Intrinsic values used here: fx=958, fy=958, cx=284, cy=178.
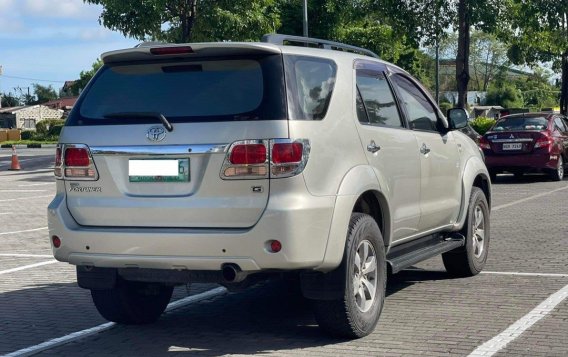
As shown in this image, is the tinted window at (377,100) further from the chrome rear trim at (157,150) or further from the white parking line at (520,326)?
the white parking line at (520,326)

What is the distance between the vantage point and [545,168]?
68.6 feet

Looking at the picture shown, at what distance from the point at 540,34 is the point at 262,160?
94.2 ft

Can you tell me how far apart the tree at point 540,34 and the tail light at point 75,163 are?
957 inches

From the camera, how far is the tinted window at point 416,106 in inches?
297

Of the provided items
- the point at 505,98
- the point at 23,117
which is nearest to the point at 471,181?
the point at 505,98

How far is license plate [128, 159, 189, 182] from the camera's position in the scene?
5796mm

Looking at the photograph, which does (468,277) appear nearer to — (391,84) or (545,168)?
(391,84)

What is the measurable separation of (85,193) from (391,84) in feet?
8.33

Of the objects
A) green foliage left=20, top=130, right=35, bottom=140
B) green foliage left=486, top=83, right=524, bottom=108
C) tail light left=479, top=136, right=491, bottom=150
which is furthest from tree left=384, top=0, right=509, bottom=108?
green foliage left=486, top=83, right=524, bottom=108

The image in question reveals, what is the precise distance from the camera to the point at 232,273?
5695 mm

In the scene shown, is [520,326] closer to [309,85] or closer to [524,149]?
[309,85]

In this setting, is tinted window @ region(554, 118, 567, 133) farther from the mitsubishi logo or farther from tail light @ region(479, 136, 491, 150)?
the mitsubishi logo

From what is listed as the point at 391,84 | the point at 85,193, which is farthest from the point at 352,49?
the point at 85,193

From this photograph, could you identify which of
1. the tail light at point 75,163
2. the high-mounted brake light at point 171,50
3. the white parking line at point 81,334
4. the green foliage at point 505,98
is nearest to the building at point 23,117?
the green foliage at point 505,98
